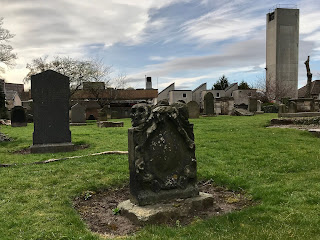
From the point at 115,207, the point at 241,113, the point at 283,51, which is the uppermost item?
the point at 283,51

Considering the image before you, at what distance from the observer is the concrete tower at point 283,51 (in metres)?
46.2

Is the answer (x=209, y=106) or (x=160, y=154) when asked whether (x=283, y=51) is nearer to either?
(x=209, y=106)

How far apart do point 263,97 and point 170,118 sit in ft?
143

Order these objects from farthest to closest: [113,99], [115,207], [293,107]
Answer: [113,99], [293,107], [115,207]

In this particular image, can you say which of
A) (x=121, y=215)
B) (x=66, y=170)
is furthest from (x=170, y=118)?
(x=66, y=170)

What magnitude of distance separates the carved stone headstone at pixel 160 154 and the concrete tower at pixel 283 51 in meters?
43.9

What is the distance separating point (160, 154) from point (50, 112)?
23.6 ft

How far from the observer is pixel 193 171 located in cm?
482

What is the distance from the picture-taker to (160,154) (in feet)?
15.2

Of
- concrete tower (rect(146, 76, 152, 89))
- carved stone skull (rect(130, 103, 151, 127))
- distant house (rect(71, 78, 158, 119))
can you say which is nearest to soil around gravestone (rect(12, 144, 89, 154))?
carved stone skull (rect(130, 103, 151, 127))

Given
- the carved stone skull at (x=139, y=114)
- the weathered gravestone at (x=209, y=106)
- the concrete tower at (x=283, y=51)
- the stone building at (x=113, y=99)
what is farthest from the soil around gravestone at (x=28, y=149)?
the concrete tower at (x=283, y=51)

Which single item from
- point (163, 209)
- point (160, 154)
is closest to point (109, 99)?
point (160, 154)

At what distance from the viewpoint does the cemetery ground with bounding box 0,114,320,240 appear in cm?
357

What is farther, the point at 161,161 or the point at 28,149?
the point at 28,149
